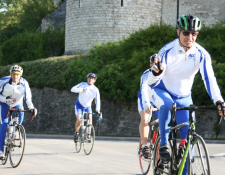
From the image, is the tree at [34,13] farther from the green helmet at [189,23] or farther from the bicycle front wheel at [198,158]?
the bicycle front wheel at [198,158]

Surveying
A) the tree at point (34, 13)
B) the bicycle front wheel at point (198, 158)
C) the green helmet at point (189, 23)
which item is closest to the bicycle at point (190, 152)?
the bicycle front wheel at point (198, 158)

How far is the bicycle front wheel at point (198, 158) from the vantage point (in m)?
4.31

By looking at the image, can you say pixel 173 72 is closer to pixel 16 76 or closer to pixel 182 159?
pixel 182 159

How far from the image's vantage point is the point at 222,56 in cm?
2388

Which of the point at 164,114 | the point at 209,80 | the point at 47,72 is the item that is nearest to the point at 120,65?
the point at 47,72

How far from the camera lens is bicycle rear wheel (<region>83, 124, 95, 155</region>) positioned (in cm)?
1124

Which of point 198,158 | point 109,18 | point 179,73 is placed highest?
point 109,18

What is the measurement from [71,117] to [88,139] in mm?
17690

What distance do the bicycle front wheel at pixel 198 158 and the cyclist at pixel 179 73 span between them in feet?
1.37

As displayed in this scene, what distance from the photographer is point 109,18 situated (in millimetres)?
35406

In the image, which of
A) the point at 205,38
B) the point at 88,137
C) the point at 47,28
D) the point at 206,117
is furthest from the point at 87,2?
the point at 88,137

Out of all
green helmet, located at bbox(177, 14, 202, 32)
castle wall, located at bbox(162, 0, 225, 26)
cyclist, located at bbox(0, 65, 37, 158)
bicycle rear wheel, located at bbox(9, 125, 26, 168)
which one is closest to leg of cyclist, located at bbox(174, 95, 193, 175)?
green helmet, located at bbox(177, 14, 202, 32)

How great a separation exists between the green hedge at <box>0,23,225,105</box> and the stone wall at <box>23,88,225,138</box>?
577 mm

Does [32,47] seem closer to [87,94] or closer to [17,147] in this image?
[87,94]
